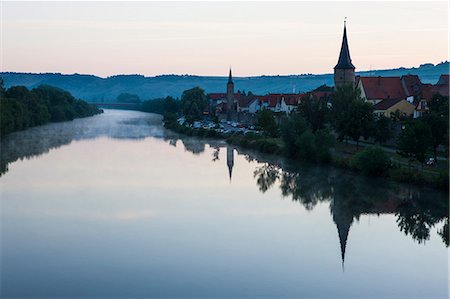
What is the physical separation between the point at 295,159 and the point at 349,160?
13.2 feet

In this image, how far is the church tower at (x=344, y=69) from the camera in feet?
135

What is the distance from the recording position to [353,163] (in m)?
22.8

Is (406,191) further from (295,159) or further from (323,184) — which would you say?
(295,159)

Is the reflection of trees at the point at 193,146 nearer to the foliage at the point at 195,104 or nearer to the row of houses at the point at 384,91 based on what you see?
the row of houses at the point at 384,91

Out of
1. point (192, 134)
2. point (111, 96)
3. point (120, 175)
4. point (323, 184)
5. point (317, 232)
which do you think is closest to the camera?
point (317, 232)

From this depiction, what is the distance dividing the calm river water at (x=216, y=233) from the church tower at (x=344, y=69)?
16691 millimetres

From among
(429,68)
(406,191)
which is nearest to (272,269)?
(406,191)

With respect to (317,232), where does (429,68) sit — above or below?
above

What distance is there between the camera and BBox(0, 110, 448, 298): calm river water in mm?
11242

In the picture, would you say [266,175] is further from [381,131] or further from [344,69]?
[344,69]

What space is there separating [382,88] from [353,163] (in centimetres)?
1761

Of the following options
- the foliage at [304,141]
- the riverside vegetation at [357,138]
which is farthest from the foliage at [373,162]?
the foliage at [304,141]

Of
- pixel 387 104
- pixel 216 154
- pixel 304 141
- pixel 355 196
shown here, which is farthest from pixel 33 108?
pixel 355 196

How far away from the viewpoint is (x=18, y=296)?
1053 cm
